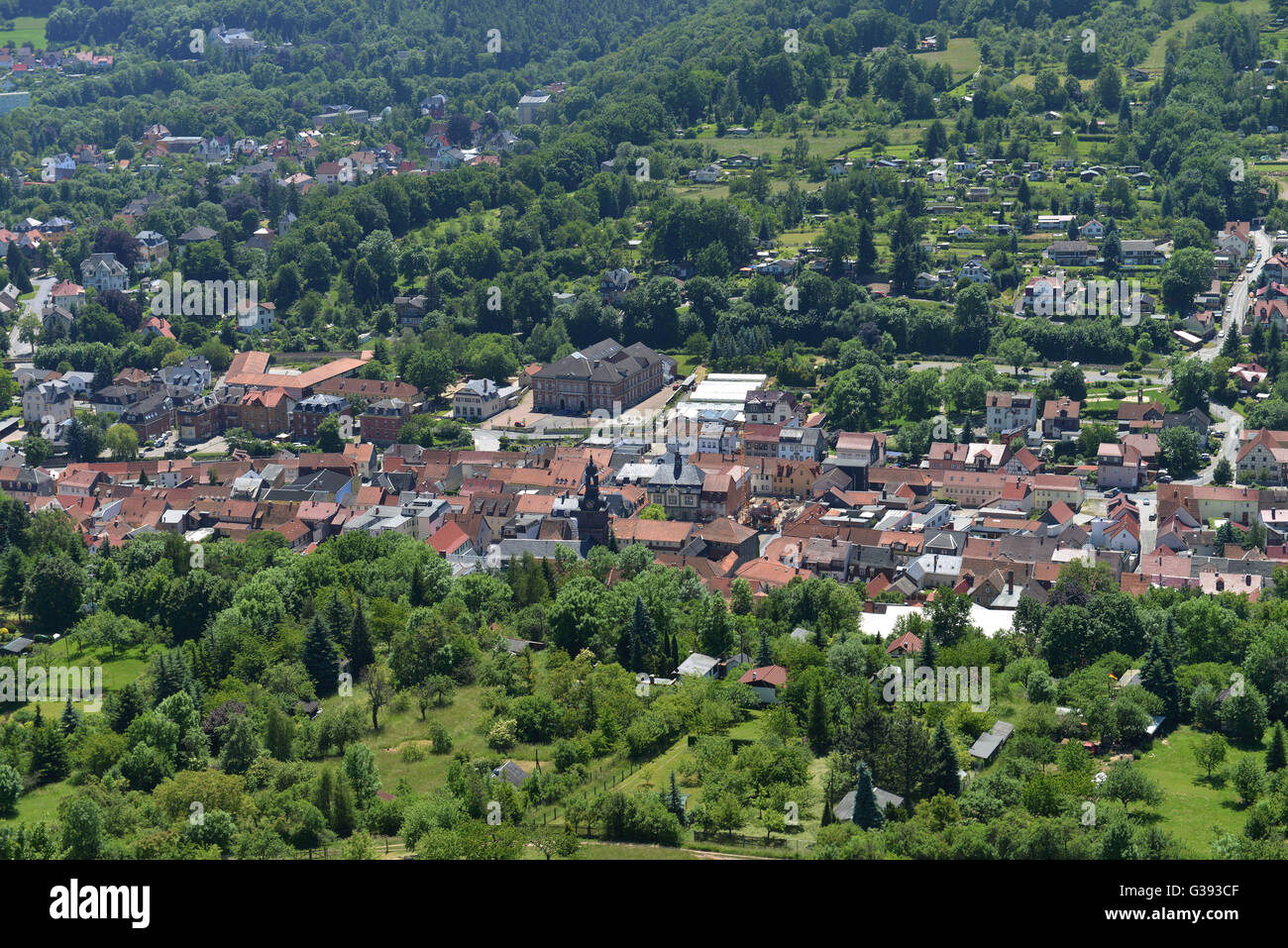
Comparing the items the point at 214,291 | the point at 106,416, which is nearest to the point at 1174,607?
the point at 106,416

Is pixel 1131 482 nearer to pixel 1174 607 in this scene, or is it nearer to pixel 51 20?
pixel 1174 607

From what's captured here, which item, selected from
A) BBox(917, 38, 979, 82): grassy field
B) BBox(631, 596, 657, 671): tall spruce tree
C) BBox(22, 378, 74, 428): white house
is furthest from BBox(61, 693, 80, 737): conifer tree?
BBox(917, 38, 979, 82): grassy field

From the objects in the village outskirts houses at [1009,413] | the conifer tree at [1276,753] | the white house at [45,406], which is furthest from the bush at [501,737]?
the white house at [45,406]

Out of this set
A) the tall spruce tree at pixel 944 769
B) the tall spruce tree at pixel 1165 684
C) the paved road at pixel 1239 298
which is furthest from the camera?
the paved road at pixel 1239 298

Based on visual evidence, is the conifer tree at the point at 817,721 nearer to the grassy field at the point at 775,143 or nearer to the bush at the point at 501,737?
the bush at the point at 501,737

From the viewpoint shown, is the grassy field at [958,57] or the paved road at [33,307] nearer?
the paved road at [33,307]
